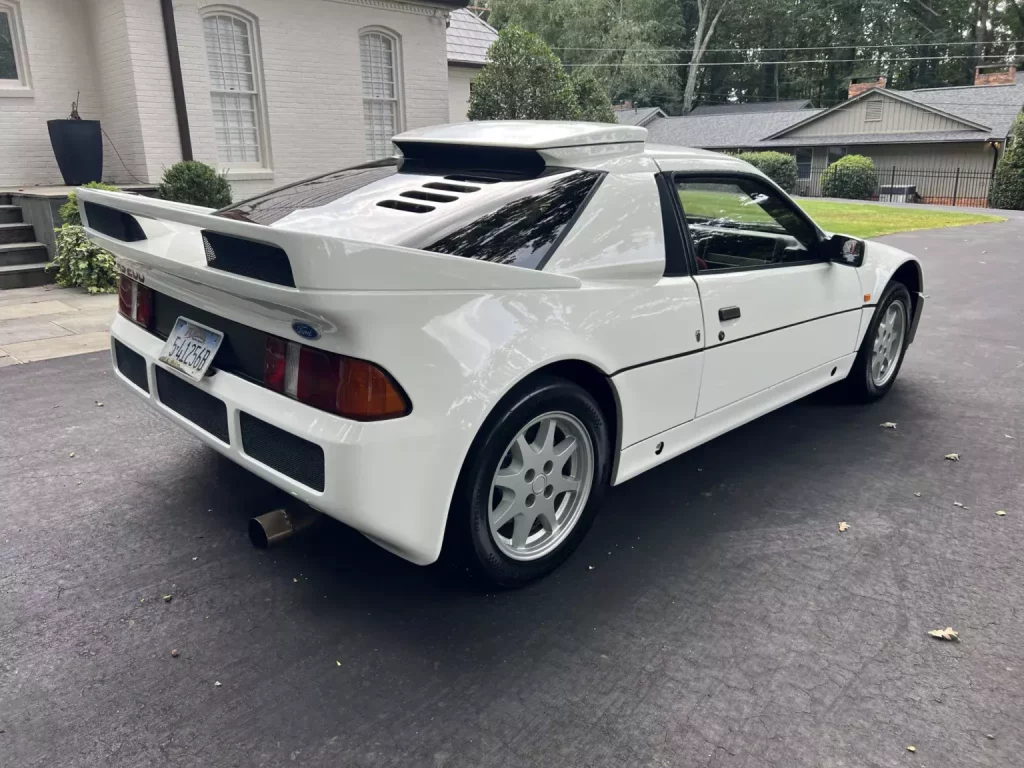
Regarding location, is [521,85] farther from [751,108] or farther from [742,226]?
[751,108]

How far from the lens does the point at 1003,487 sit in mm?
3885

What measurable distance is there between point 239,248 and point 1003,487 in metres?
3.71

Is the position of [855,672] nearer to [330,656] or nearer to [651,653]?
[651,653]

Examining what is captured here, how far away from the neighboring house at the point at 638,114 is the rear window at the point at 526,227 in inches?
Result: 1784

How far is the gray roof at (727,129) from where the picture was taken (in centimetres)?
4178

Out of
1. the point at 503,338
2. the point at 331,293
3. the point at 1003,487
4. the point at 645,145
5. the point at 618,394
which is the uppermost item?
the point at 645,145

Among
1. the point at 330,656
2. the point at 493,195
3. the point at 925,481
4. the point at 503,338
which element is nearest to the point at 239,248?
the point at 503,338

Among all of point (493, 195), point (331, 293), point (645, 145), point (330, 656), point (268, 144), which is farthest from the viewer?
point (268, 144)

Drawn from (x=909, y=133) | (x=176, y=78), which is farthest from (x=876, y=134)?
(x=176, y=78)

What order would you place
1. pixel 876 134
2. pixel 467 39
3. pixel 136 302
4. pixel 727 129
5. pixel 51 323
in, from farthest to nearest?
pixel 727 129
pixel 876 134
pixel 467 39
pixel 51 323
pixel 136 302

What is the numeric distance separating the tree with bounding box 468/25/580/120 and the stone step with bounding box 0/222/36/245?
7.22m

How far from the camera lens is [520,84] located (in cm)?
1365

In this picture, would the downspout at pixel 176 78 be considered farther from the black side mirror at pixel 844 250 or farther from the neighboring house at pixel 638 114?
the neighboring house at pixel 638 114

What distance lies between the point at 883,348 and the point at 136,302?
4370 mm
